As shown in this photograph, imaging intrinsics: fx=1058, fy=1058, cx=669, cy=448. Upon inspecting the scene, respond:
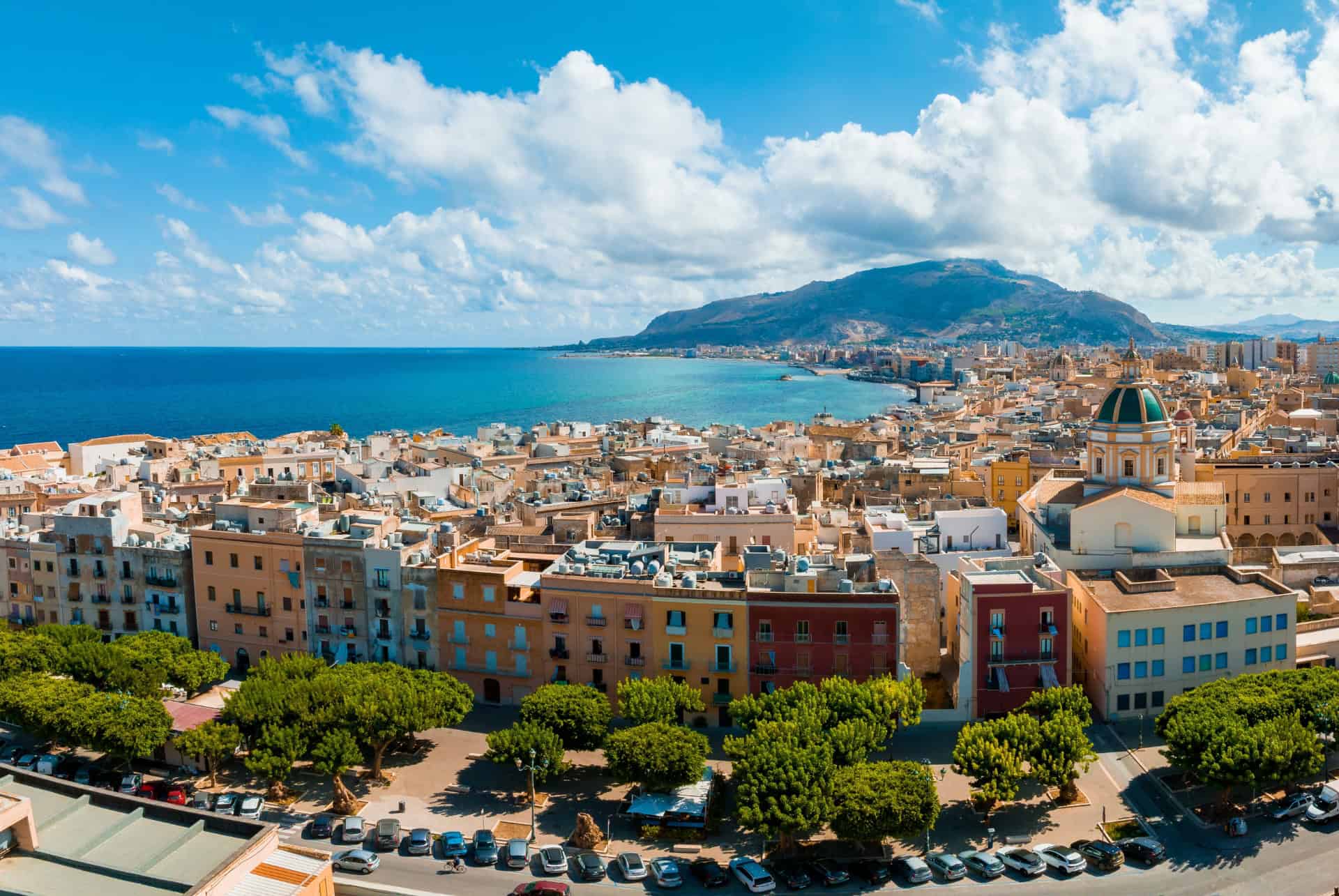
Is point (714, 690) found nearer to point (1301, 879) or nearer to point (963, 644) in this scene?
point (963, 644)

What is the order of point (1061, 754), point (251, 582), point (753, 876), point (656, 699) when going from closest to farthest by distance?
point (753, 876) < point (1061, 754) < point (656, 699) < point (251, 582)

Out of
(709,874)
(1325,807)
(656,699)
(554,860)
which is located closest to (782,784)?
(709,874)

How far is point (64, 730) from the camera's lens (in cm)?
4281

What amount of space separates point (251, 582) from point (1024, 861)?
3998cm

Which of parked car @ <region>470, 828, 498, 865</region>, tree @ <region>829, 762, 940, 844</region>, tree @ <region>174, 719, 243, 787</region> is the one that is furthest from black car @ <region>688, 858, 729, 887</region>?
tree @ <region>174, 719, 243, 787</region>

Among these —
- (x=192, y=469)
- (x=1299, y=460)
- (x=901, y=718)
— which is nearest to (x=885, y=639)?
(x=901, y=718)

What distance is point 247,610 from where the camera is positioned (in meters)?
55.7

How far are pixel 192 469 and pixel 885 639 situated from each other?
7656cm

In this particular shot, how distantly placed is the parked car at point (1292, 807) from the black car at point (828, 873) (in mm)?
15600

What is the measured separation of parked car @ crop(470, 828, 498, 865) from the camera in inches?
1416

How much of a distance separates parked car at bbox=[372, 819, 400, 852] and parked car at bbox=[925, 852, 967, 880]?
720 inches

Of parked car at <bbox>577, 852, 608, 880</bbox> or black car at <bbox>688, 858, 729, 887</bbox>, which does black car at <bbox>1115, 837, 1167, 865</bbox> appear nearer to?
black car at <bbox>688, 858, 729, 887</bbox>

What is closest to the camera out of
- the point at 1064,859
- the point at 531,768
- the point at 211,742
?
the point at 1064,859

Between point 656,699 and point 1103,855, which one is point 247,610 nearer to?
point 656,699
